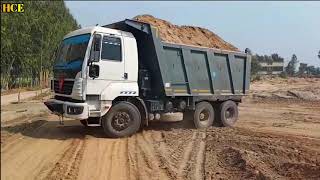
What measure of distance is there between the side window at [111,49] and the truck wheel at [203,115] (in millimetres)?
3299

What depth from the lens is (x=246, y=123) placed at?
15.9 m

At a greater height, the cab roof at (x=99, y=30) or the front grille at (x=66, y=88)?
the cab roof at (x=99, y=30)

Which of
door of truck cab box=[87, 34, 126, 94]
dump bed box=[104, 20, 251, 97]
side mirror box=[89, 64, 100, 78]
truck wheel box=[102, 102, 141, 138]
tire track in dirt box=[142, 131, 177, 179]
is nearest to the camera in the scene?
Result: tire track in dirt box=[142, 131, 177, 179]

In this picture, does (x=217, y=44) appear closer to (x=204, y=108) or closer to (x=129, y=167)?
(x=204, y=108)

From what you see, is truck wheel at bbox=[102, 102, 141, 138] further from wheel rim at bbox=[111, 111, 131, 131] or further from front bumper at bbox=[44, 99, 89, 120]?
front bumper at bbox=[44, 99, 89, 120]

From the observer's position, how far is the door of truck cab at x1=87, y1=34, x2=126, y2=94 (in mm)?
10836

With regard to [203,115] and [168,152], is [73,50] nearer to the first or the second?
[168,152]

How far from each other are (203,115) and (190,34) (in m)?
3.58

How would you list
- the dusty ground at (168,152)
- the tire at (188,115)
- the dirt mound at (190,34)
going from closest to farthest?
the dusty ground at (168,152), the tire at (188,115), the dirt mound at (190,34)

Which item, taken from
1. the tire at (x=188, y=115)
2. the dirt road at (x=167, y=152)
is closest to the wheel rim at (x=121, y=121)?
the dirt road at (x=167, y=152)

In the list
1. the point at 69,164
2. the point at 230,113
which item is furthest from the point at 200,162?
the point at 230,113

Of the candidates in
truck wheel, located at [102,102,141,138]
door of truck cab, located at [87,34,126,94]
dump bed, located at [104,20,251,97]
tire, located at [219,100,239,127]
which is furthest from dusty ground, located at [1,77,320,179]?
door of truck cab, located at [87,34,126,94]

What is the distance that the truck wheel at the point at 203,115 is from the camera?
13.4 m

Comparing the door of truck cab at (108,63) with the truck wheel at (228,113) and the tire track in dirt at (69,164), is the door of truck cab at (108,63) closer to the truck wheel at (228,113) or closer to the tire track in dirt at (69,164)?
the tire track in dirt at (69,164)
